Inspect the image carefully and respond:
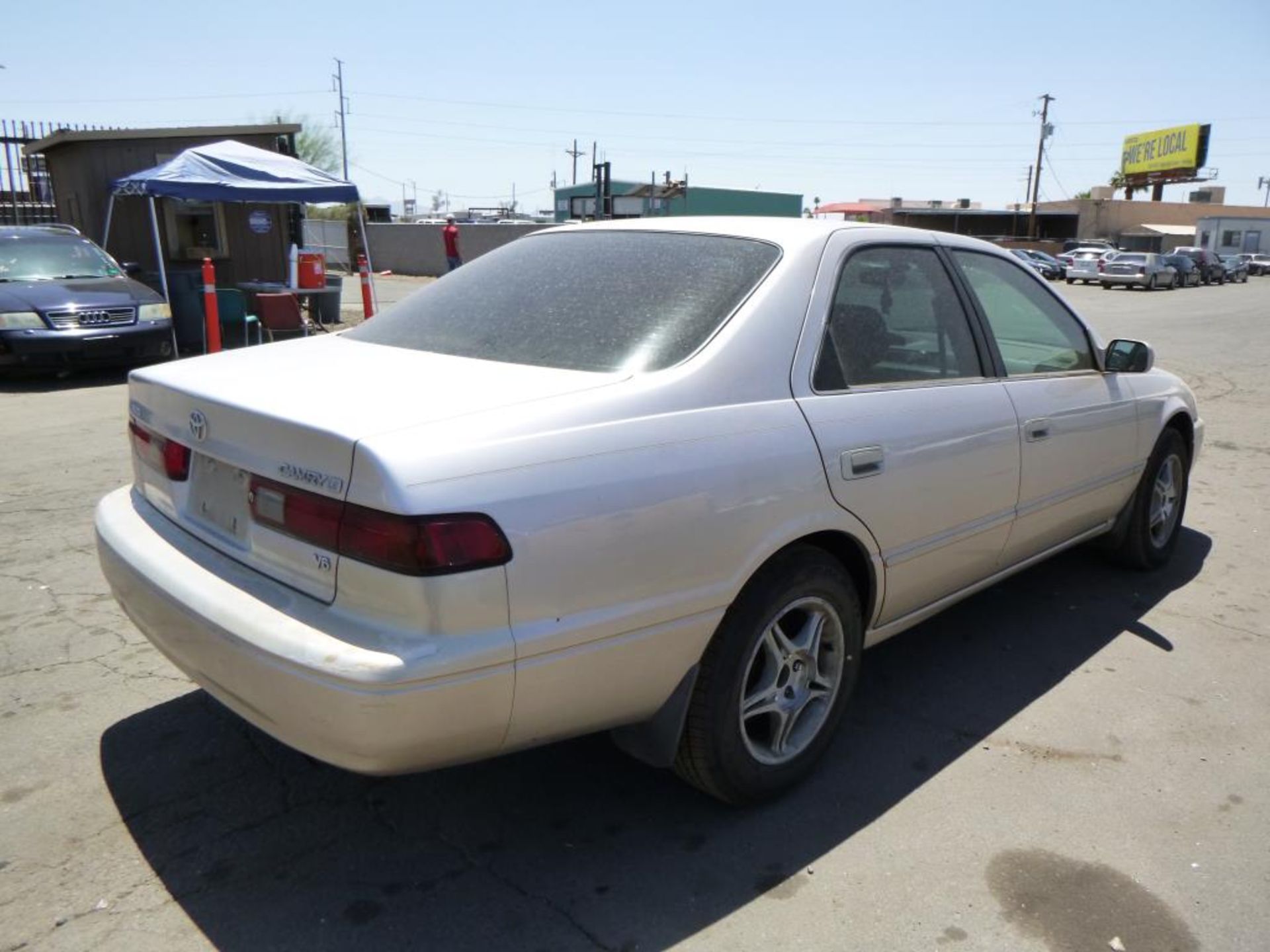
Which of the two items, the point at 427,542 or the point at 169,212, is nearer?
the point at 427,542

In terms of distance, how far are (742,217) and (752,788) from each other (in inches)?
75.5

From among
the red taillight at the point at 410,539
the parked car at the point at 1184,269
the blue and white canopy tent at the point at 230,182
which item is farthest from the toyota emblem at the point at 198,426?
the parked car at the point at 1184,269

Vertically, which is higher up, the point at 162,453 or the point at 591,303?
the point at 591,303

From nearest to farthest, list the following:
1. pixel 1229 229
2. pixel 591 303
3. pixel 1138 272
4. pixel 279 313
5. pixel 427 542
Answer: pixel 427 542 < pixel 591 303 < pixel 279 313 < pixel 1138 272 < pixel 1229 229

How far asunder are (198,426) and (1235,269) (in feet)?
186

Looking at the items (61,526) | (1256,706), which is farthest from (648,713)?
(61,526)

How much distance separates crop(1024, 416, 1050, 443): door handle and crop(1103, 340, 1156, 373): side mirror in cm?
79

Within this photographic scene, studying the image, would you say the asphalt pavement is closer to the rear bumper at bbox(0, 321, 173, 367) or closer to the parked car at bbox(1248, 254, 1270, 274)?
the rear bumper at bbox(0, 321, 173, 367)

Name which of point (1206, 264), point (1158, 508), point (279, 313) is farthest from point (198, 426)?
point (1206, 264)

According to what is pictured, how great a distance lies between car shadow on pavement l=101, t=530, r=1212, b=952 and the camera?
7.89ft

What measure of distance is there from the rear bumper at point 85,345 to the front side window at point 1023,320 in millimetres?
9278

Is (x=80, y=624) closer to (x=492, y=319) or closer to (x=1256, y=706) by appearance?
(x=492, y=319)

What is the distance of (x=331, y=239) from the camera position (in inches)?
1432

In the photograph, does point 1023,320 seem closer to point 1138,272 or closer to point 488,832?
point 488,832
